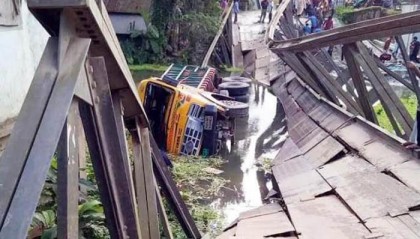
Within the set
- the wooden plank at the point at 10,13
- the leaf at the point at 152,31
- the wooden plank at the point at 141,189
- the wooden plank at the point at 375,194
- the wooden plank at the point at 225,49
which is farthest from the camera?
the wooden plank at the point at 225,49

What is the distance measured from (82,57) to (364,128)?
4.53m

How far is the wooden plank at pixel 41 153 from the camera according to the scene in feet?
4.69

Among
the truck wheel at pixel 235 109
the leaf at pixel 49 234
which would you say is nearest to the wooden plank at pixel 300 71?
the truck wheel at pixel 235 109

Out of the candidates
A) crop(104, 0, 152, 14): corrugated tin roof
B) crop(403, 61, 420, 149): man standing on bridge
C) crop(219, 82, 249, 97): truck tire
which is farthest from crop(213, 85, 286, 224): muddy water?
crop(104, 0, 152, 14): corrugated tin roof

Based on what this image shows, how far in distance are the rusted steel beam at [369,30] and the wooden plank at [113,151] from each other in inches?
110

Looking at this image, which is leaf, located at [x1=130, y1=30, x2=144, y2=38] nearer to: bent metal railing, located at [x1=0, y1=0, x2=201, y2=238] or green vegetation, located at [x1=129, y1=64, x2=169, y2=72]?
green vegetation, located at [x1=129, y1=64, x2=169, y2=72]

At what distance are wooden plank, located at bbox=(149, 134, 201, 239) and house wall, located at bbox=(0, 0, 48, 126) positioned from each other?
1570 millimetres

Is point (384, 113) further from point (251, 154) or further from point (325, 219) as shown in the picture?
point (325, 219)

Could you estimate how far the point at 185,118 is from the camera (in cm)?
888

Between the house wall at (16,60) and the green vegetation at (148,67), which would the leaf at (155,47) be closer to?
the green vegetation at (148,67)

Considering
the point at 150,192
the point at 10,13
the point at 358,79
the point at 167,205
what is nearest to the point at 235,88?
the point at 167,205

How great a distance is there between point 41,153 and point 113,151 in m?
0.64

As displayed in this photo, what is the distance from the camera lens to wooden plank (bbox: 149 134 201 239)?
3576 millimetres

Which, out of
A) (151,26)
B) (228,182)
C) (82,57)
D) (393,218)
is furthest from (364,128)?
(151,26)
